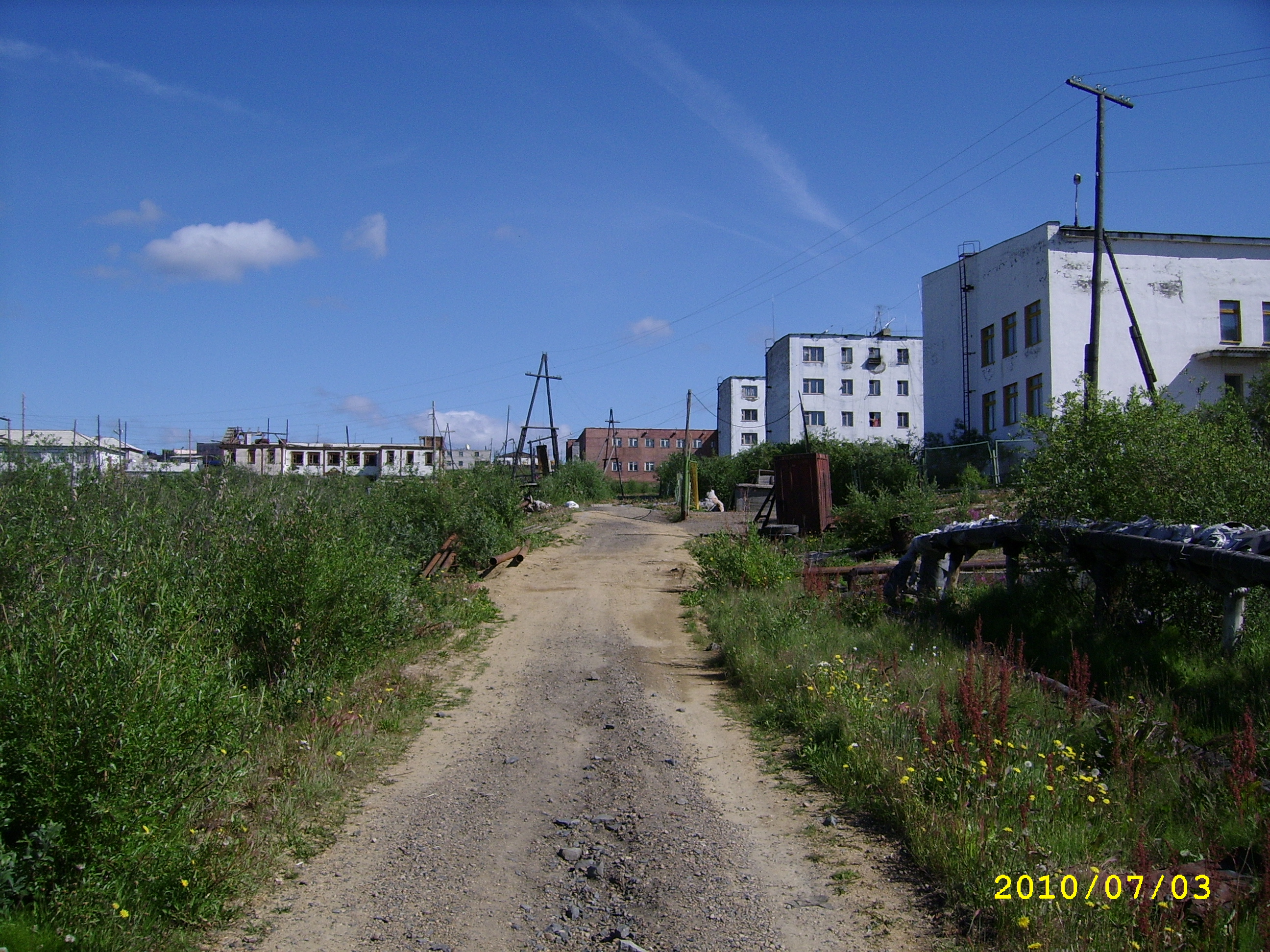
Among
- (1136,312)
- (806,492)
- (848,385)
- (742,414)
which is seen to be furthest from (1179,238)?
(742,414)

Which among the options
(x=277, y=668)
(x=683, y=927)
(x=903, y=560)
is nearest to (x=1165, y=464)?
(x=903, y=560)

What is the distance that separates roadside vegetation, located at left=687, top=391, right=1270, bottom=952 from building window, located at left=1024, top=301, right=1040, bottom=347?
2392 centimetres

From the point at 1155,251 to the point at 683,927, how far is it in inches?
1477

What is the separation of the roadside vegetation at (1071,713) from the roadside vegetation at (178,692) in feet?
11.5

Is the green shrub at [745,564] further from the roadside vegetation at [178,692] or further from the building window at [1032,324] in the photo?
the building window at [1032,324]

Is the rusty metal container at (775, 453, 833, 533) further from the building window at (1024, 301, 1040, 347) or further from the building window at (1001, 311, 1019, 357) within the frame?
the building window at (1001, 311, 1019, 357)

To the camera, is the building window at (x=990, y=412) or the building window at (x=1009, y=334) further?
the building window at (x=990, y=412)

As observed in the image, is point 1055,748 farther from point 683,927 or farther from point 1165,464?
point 1165,464

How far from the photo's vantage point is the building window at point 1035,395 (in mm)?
33406

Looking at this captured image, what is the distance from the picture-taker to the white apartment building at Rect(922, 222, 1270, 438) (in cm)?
3262

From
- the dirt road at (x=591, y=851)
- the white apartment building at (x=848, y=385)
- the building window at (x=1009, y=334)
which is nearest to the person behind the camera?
the dirt road at (x=591, y=851)

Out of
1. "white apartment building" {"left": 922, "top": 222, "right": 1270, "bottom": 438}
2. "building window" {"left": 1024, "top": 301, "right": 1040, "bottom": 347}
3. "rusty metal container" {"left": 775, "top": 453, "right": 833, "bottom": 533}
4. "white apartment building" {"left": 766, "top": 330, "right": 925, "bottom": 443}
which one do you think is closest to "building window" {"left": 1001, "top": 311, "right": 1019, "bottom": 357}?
"white apartment building" {"left": 922, "top": 222, "right": 1270, "bottom": 438}
